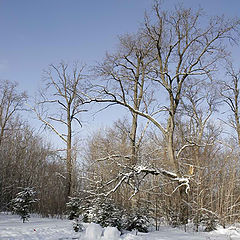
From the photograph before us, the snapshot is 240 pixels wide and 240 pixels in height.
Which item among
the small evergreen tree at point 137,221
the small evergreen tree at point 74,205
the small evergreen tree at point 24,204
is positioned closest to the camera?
the small evergreen tree at point 137,221

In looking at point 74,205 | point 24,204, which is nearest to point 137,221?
point 74,205

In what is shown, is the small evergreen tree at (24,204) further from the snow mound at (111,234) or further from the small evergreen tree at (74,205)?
the snow mound at (111,234)

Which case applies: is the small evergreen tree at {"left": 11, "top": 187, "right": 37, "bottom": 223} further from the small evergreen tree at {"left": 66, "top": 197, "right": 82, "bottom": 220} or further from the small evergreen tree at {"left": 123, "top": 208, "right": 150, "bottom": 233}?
the small evergreen tree at {"left": 123, "top": 208, "right": 150, "bottom": 233}

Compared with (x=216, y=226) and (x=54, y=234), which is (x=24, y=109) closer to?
(x=54, y=234)

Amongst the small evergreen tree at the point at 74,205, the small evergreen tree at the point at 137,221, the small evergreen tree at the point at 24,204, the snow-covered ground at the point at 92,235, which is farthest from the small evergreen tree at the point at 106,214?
the small evergreen tree at the point at 24,204

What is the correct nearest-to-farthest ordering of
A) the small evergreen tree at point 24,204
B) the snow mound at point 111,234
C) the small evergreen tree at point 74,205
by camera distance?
the snow mound at point 111,234 → the small evergreen tree at point 24,204 → the small evergreen tree at point 74,205

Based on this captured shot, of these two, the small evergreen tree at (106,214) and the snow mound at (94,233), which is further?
the small evergreen tree at (106,214)

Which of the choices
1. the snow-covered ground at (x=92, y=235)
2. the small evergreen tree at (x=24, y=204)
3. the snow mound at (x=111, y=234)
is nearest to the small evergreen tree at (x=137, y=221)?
the snow-covered ground at (x=92, y=235)

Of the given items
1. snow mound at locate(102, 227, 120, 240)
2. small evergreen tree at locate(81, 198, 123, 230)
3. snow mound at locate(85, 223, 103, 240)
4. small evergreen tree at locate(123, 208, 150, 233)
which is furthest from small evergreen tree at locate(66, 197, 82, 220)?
snow mound at locate(102, 227, 120, 240)

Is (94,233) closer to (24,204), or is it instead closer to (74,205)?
(24,204)

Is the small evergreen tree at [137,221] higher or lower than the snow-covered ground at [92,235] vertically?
higher

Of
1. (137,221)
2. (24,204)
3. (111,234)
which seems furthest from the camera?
(24,204)

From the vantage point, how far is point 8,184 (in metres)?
15.9

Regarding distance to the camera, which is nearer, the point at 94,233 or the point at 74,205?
the point at 94,233
